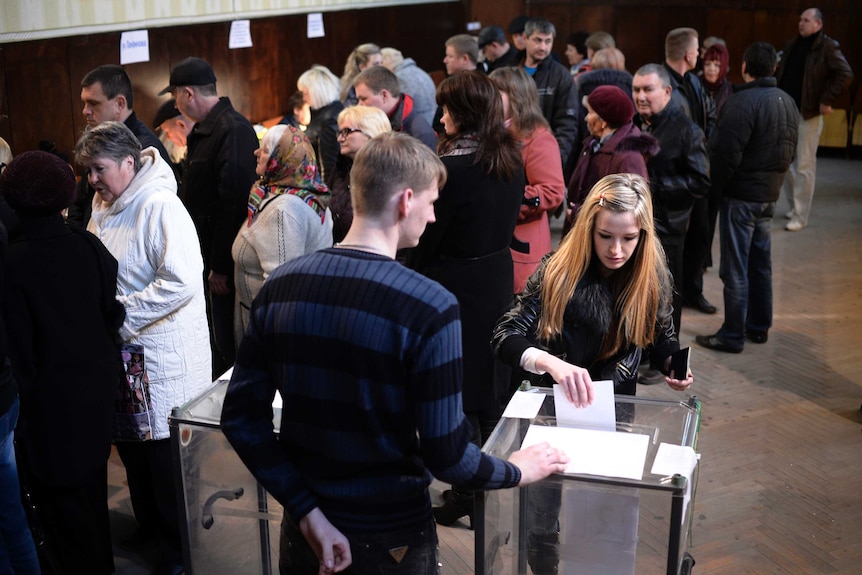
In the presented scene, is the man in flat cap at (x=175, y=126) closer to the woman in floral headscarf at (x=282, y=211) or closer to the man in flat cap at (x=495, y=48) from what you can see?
the woman in floral headscarf at (x=282, y=211)

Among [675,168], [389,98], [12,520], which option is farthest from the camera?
[389,98]

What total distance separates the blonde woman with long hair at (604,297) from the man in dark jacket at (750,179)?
116 inches

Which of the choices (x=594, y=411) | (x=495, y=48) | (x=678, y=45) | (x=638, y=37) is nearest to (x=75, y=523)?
(x=594, y=411)

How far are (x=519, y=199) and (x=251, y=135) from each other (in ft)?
5.19

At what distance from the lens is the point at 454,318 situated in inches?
74.9

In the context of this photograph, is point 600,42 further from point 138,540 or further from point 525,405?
point 525,405

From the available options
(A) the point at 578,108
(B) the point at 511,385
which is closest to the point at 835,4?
(A) the point at 578,108

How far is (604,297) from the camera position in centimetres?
287

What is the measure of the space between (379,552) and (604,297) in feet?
3.89

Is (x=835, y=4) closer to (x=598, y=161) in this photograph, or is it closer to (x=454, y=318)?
(x=598, y=161)

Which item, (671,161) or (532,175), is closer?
(532,175)

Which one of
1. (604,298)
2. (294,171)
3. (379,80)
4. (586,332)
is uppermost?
(379,80)

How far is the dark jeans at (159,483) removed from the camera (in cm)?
352

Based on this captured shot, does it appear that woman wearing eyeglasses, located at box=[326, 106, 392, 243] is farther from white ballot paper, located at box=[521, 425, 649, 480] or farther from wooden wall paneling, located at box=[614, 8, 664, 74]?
wooden wall paneling, located at box=[614, 8, 664, 74]
